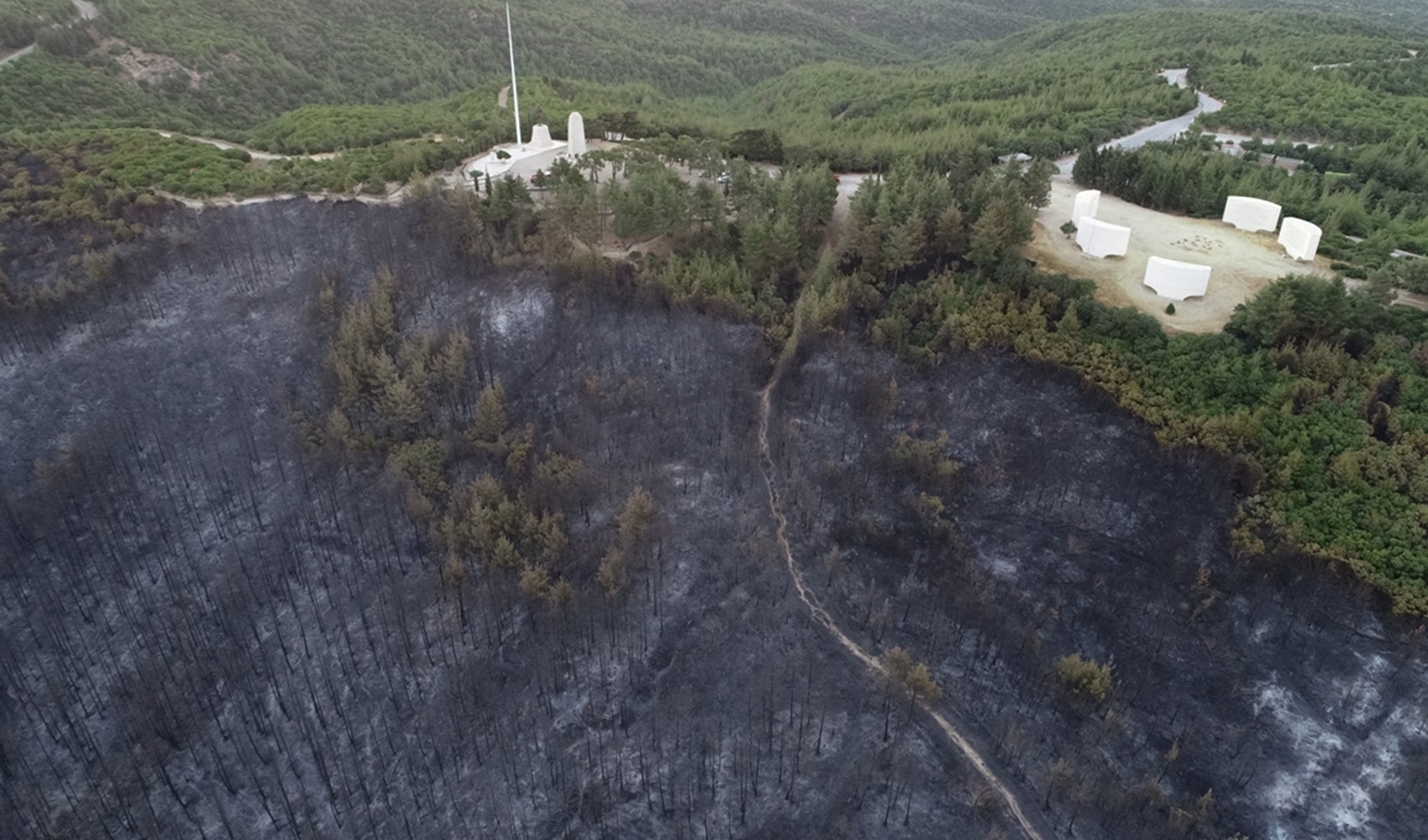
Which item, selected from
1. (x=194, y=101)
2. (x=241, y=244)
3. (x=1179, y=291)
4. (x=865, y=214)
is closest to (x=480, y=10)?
(x=194, y=101)

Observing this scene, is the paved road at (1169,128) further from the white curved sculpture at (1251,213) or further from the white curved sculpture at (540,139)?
the white curved sculpture at (540,139)

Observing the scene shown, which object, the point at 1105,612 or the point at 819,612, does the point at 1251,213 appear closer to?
the point at 1105,612

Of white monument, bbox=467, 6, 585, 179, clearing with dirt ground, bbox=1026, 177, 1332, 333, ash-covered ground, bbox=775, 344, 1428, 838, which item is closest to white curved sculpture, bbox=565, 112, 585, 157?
white monument, bbox=467, 6, 585, 179

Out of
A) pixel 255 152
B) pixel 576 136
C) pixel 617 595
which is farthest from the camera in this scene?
pixel 255 152

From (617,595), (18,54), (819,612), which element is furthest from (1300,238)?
(18,54)

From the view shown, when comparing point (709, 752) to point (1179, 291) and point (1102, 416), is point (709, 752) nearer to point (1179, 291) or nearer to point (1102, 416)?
point (1102, 416)

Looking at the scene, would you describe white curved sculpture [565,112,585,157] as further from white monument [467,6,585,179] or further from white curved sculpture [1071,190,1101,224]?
white curved sculpture [1071,190,1101,224]
